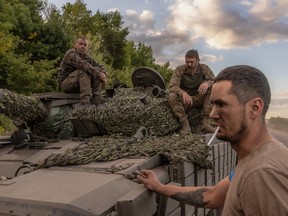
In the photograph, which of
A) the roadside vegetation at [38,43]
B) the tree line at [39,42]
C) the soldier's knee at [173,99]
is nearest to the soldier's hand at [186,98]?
the soldier's knee at [173,99]

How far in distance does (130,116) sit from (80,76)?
1.24 metres

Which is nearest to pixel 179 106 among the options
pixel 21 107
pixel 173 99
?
pixel 173 99

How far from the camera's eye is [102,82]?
22.4 feet

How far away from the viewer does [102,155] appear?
4.21m

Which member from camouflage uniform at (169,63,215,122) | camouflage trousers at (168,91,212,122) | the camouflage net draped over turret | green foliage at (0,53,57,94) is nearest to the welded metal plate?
Answer: camouflage uniform at (169,63,215,122)

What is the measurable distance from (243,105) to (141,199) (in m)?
1.37

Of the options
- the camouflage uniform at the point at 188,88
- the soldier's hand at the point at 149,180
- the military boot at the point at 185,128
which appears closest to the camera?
the soldier's hand at the point at 149,180

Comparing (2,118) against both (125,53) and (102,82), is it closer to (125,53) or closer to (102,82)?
(102,82)

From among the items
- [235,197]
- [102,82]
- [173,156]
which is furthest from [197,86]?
[235,197]

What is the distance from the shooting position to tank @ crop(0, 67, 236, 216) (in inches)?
121

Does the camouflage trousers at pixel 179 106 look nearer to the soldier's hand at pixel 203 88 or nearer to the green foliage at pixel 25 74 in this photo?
the soldier's hand at pixel 203 88

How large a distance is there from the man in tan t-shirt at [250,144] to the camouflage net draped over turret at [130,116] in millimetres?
3457

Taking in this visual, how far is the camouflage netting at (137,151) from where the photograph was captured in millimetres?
4023

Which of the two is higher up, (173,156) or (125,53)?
(125,53)
